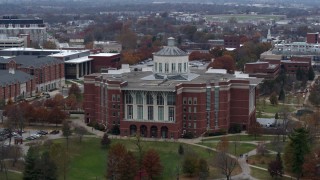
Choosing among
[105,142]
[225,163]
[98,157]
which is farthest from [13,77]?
[225,163]

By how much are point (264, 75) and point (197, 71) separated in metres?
18.9

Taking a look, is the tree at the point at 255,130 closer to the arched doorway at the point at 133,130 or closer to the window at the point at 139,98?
the window at the point at 139,98

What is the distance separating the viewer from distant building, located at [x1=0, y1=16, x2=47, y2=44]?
4705 inches

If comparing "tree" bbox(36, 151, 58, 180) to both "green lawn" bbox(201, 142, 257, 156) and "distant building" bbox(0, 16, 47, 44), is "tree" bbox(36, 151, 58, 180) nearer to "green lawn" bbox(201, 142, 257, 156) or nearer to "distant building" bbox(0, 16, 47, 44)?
"green lawn" bbox(201, 142, 257, 156)

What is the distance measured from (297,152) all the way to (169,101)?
530 inches

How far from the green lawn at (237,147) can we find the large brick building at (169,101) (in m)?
3.25

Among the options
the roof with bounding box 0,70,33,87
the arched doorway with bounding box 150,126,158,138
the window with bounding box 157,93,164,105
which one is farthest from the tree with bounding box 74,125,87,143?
the roof with bounding box 0,70,33,87

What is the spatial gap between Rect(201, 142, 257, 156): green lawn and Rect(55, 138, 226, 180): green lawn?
1471mm

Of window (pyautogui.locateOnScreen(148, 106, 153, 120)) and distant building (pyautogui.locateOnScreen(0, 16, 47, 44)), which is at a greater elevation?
distant building (pyautogui.locateOnScreen(0, 16, 47, 44))

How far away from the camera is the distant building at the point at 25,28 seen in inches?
4705

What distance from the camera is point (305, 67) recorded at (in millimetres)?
85188

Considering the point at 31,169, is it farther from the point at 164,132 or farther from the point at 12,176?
the point at 164,132

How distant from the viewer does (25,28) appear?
121 meters

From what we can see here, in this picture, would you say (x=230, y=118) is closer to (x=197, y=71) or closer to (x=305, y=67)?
(x=197, y=71)
